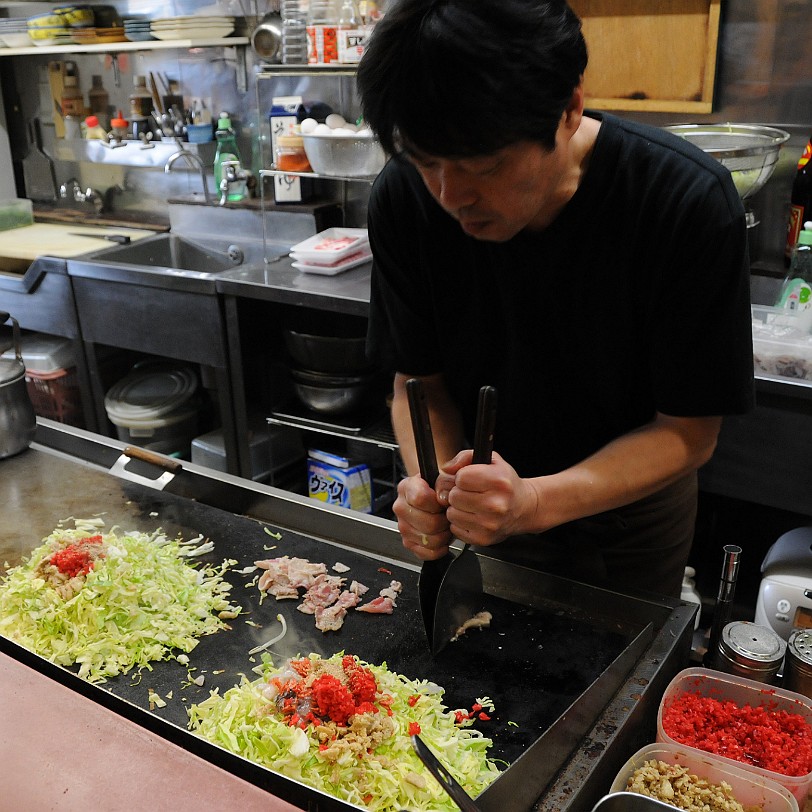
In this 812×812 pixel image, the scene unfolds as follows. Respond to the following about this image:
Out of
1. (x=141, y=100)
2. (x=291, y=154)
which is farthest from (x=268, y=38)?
(x=141, y=100)

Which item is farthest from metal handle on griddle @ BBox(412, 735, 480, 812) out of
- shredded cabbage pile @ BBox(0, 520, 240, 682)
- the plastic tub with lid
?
the plastic tub with lid

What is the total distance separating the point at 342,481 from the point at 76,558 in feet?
6.20

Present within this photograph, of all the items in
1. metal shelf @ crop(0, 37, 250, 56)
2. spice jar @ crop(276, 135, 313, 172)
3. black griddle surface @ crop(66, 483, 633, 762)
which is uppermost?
metal shelf @ crop(0, 37, 250, 56)

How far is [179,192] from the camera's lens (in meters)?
4.59

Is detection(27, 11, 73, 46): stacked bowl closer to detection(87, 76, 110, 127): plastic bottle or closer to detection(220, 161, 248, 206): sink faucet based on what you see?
detection(87, 76, 110, 127): plastic bottle

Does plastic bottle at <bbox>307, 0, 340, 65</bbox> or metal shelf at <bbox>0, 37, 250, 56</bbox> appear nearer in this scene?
plastic bottle at <bbox>307, 0, 340, 65</bbox>

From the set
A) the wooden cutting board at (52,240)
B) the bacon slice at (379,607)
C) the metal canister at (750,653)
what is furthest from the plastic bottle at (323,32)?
the metal canister at (750,653)

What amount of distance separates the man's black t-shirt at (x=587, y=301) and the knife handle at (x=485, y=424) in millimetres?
308

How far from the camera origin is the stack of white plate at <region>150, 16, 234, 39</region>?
12.9 ft

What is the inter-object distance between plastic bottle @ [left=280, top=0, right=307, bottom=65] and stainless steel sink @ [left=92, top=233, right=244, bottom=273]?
0.99 metres

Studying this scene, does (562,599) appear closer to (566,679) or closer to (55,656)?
(566,679)

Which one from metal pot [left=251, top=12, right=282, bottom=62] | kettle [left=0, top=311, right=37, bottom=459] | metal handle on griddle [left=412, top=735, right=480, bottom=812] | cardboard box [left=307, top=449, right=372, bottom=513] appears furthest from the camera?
metal pot [left=251, top=12, right=282, bottom=62]

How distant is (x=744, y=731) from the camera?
117 centimetres

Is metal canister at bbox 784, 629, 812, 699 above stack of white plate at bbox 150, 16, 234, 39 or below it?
below
